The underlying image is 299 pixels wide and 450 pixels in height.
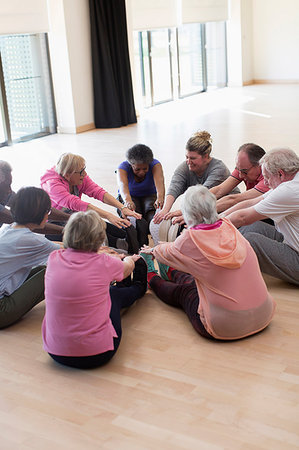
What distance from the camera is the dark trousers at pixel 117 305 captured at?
2.69 m

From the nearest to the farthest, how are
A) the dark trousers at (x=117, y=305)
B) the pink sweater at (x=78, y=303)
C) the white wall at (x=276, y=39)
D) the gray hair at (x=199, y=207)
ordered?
1. the pink sweater at (x=78, y=303)
2. the dark trousers at (x=117, y=305)
3. the gray hair at (x=199, y=207)
4. the white wall at (x=276, y=39)

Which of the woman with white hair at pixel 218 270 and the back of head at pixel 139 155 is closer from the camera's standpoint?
the woman with white hair at pixel 218 270

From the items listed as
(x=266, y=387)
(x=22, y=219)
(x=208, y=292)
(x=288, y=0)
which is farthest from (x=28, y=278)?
(x=288, y=0)

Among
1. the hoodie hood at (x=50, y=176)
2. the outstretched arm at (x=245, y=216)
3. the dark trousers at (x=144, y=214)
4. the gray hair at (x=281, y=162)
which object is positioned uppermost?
the gray hair at (x=281, y=162)

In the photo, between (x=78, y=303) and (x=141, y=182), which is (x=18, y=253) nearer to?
(x=78, y=303)

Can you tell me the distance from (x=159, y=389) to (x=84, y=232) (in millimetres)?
758

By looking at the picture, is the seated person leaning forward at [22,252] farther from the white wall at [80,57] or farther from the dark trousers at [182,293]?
the white wall at [80,57]

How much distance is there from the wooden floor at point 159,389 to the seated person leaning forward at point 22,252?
16cm

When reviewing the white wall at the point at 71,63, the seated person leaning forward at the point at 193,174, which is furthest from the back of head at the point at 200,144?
the white wall at the point at 71,63

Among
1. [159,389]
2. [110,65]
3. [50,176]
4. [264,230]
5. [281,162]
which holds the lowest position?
[159,389]

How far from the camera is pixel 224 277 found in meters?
2.75

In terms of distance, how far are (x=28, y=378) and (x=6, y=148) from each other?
669 cm

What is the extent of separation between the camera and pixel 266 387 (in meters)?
2.50

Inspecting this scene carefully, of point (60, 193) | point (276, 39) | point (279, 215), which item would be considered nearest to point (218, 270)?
point (279, 215)
